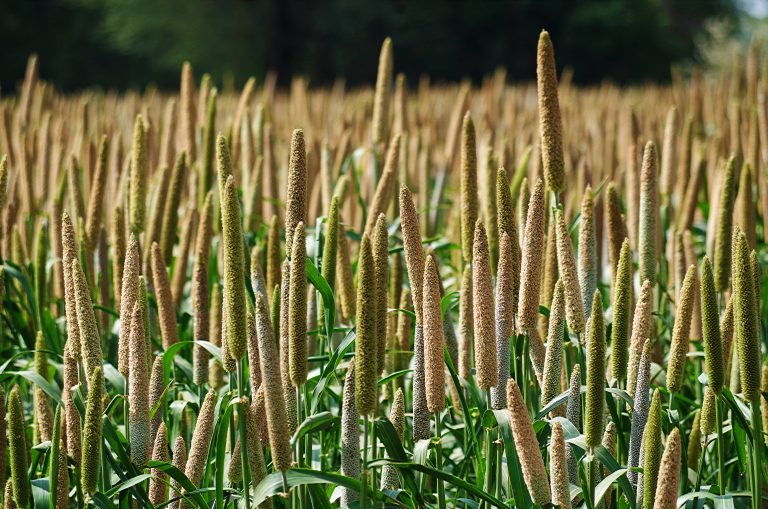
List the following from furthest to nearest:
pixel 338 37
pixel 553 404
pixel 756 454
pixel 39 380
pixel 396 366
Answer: pixel 338 37 → pixel 396 366 → pixel 39 380 → pixel 553 404 → pixel 756 454

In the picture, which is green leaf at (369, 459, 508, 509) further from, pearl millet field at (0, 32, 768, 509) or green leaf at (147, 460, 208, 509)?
green leaf at (147, 460, 208, 509)

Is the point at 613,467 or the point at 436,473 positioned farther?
the point at 613,467

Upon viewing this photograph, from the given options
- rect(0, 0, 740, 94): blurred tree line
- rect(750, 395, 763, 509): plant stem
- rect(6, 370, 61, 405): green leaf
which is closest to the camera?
rect(750, 395, 763, 509): plant stem

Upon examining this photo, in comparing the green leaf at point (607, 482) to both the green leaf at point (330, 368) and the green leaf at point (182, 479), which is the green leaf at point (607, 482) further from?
the green leaf at point (182, 479)

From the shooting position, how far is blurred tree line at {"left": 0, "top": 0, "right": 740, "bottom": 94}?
1966cm

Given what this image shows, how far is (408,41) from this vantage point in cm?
2017

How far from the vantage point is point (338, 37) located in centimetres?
1977

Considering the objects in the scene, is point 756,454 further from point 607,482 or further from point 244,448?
point 244,448

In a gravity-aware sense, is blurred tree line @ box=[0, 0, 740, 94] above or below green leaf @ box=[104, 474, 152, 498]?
above

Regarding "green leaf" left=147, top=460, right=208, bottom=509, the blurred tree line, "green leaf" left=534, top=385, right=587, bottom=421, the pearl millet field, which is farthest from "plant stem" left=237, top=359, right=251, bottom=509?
the blurred tree line

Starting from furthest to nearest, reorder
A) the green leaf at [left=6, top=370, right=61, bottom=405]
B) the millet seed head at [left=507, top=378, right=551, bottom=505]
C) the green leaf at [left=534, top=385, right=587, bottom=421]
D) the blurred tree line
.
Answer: the blurred tree line
the green leaf at [left=6, top=370, right=61, bottom=405]
the green leaf at [left=534, top=385, right=587, bottom=421]
the millet seed head at [left=507, top=378, right=551, bottom=505]

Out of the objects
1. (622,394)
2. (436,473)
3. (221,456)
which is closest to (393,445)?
(436,473)

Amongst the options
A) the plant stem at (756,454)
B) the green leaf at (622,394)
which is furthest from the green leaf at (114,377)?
the plant stem at (756,454)

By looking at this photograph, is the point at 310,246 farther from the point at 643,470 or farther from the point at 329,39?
the point at 329,39
